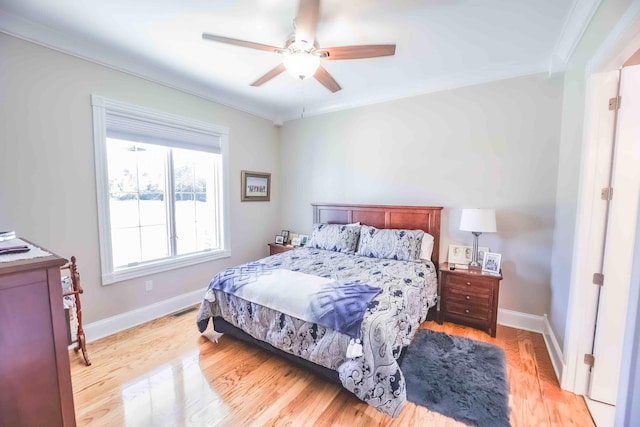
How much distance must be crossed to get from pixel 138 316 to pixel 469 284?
11.0ft

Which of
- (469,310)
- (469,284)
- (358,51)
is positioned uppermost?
(358,51)

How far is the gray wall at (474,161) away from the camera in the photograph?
2.65 m

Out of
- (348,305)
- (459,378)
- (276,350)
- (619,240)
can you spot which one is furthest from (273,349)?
(619,240)

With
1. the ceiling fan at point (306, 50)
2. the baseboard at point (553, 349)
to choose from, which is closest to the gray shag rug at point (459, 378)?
the baseboard at point (553, 349)

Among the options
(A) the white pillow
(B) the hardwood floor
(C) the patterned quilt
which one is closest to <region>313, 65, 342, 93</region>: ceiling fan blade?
(C) the patterned quilt

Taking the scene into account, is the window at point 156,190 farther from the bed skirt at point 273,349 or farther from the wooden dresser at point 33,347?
the wooden dresser at point 33,347

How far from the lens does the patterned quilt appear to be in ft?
5.36

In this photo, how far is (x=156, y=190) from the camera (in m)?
3.04

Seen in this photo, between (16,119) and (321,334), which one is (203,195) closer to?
(16,119)

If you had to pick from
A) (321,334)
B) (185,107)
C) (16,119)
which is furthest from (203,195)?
(321,334)

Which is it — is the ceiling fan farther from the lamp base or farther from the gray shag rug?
the gray shag rug

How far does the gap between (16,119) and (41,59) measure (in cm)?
52

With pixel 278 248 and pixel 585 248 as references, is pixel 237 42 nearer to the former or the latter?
pixel 585 248

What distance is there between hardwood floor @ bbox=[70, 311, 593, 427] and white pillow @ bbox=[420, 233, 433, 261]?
36.5 inches
